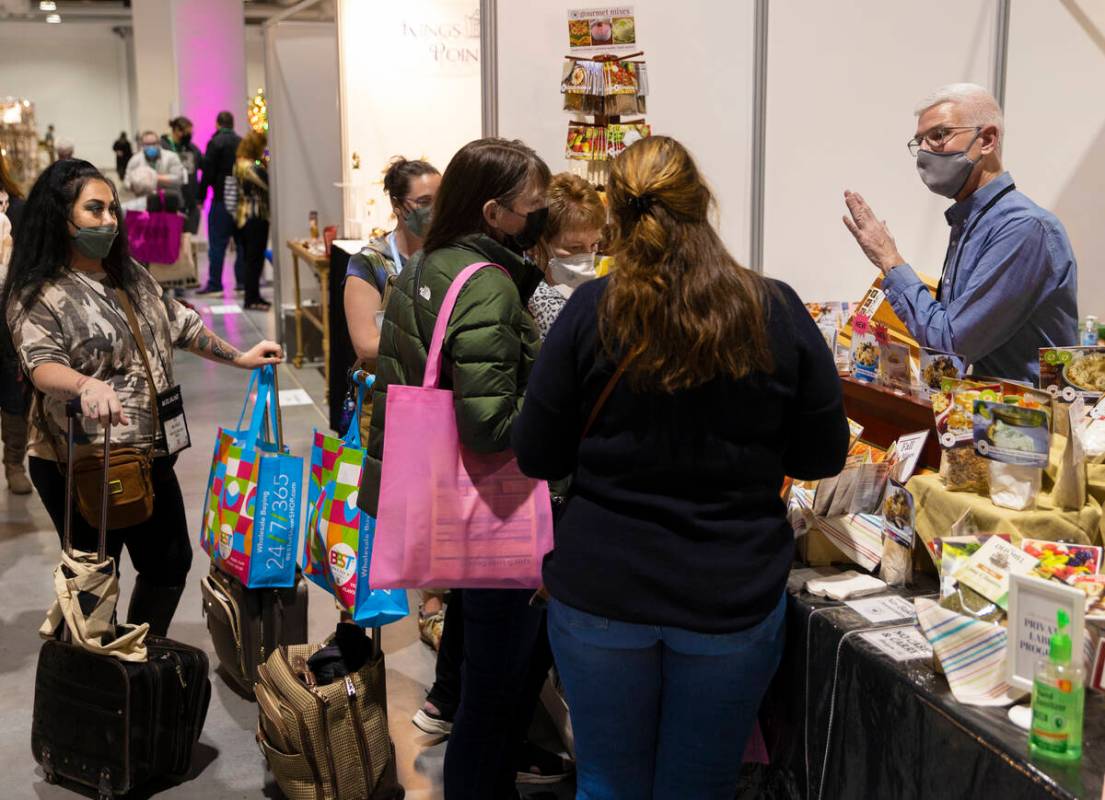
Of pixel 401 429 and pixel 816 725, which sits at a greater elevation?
pixel 401 429

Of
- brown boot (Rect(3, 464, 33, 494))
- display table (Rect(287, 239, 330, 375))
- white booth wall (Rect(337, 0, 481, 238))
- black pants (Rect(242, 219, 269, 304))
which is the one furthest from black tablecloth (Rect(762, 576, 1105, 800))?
black pants (Rect(242, 219, 269, 304))

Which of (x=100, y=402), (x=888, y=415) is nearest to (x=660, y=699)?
(x=888, y=415)

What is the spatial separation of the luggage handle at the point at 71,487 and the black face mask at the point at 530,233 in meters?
1.05

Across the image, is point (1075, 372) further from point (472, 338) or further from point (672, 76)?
point (672, 76)

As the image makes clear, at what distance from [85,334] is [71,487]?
1.25 ft

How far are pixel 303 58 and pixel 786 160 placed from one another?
211 inches

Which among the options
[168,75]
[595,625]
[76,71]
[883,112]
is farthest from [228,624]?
[76,71]

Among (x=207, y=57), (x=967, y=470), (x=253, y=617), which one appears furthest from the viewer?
(x=207, y=57)

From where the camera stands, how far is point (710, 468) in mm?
1764

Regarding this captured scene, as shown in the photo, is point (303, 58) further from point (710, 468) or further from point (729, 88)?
point (710, 468)

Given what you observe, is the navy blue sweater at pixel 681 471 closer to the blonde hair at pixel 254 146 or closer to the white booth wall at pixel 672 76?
the white booth wall at pixel 672 76

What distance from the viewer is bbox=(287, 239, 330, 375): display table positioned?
7.20 meters

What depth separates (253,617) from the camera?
10.8 ft

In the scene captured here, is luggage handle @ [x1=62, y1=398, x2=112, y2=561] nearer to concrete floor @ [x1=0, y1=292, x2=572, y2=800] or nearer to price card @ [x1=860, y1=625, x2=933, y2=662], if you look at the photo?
concrete floor @ [x1=0, y1=292, x2=572, y2=800]
